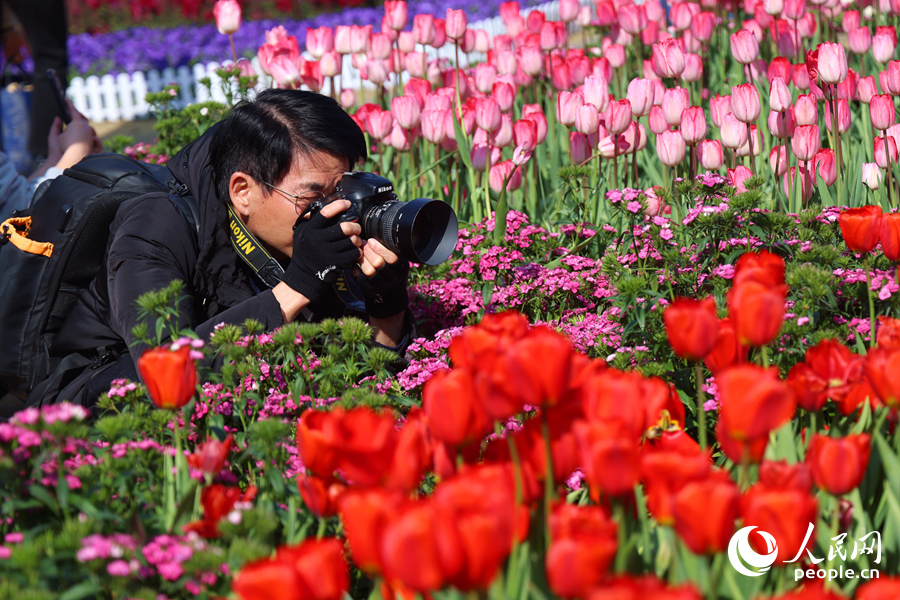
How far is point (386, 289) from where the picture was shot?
90.2 inches

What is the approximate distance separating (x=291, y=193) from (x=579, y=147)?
118 cm

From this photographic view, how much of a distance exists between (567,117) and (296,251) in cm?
133

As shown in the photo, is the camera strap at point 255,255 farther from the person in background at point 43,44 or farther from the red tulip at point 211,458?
the person in background at point 43,44

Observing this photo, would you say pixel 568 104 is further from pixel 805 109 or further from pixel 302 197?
pixel 302 197

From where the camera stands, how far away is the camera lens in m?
2.02

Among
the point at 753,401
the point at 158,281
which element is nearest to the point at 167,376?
the point at 753,401

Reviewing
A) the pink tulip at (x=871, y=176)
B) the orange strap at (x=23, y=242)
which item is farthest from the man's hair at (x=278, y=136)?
the pink tulip at (x=871, y=176)

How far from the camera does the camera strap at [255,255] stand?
7.29ft

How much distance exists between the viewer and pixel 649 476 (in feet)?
2.89

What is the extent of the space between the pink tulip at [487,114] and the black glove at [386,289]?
788 millimetres

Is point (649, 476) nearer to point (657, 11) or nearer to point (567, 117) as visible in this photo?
point (567, 117)

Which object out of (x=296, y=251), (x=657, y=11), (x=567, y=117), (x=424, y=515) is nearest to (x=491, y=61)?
(x=657, y=11)

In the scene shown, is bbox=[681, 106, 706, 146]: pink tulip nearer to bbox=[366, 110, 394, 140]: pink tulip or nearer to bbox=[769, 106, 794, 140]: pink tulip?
bbox=[769, 106, 794, 140]: pink tulip

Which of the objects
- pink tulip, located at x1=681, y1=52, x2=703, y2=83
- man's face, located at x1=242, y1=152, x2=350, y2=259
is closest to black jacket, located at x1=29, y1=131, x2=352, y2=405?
man's face, located at x1=242, y1=152, x2=350, y2=259
